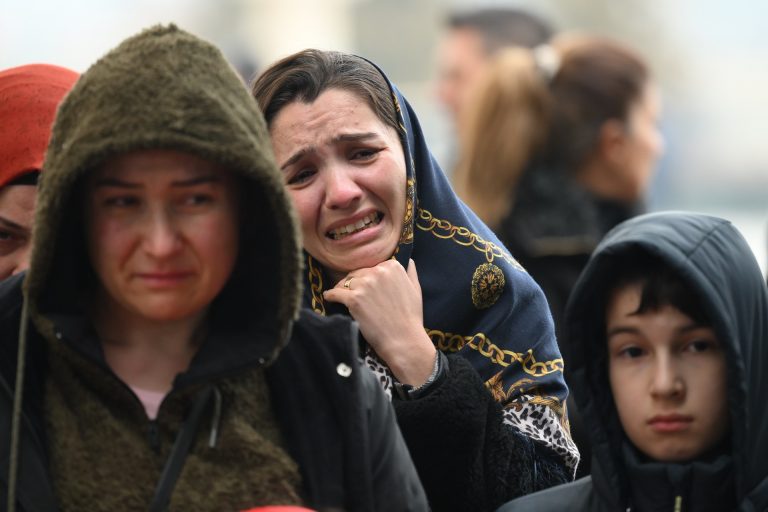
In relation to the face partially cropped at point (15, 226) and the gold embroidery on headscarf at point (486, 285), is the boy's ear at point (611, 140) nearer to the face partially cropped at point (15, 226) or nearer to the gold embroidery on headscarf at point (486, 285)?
the gold embroidery on headscarf at point (486, 285)

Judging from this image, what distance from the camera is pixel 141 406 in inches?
110

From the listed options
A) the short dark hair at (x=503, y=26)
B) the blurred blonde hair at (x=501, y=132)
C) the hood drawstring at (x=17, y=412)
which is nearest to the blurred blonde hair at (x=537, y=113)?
the blurred blonde hair at (x=501, y=132)

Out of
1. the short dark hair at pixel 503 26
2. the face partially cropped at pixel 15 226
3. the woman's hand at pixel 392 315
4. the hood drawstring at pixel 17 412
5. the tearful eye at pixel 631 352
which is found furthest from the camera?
the short dark hair at pixel 503 26

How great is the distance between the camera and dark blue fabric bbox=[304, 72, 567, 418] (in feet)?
11.8

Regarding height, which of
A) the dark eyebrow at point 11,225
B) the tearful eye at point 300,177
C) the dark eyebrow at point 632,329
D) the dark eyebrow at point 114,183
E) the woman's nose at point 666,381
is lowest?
the woman's nose at point 666,381

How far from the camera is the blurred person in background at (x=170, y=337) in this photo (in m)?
2.74

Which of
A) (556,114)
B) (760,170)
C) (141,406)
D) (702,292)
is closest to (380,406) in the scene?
(141,406)

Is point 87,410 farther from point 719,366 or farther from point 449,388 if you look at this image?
point 719,366

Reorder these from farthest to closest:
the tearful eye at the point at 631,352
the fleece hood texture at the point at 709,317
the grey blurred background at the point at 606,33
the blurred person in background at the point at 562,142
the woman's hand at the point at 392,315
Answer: the grey blurred background at the point at 606,33, the blurred person in background at the point at 562,142, the woman's hand at the point at 392,315, the tearful eye at the point at 631,352, the fleece hood texture at the point at 709,317

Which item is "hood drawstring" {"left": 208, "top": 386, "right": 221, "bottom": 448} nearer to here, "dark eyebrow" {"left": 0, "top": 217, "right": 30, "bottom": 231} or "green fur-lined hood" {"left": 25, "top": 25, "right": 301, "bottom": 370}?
"green fur-lined hood" {"left": 25, "top": 25, "right": 301, "bottom": 370}

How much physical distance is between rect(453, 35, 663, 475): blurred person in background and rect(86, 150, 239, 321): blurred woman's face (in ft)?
10.2

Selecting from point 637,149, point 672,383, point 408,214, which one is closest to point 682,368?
point 672,383

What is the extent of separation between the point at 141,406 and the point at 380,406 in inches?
17.3

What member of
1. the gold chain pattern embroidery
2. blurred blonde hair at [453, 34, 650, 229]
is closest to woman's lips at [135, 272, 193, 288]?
the gold chain pattern embroidery
